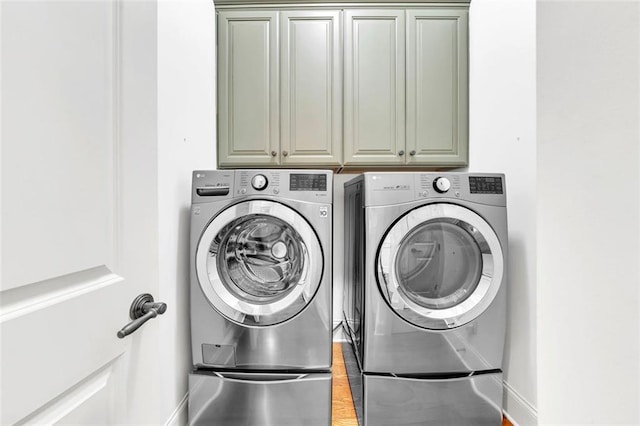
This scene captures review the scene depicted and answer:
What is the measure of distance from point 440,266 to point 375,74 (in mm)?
1187

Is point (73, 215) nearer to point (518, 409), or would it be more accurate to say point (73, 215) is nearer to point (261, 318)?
point (261, 318)

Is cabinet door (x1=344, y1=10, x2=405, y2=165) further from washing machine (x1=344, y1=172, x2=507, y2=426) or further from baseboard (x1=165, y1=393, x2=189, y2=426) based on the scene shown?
baseboard (x1=165, y1=393, x2=189, y2=426)

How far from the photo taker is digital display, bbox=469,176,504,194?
135 centimetres

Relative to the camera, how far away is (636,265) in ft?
1.08

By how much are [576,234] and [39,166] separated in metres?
0.84

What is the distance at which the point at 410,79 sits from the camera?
1.79 meters

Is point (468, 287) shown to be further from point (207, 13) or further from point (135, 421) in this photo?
point (207, 13)

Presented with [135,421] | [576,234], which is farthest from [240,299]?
[576,234]

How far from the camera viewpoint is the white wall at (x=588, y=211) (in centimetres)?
33

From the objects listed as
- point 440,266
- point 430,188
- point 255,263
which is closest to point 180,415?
point 255,263

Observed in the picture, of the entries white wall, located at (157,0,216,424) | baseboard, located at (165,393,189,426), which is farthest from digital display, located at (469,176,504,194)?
baseboard, located at (165,393,189,426)

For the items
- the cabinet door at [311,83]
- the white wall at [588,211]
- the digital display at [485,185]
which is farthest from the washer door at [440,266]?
the white wall at [588,211]

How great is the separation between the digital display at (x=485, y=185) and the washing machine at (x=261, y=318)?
665 mm

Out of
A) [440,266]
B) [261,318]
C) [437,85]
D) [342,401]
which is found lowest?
[342,401]
